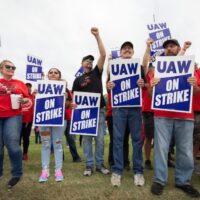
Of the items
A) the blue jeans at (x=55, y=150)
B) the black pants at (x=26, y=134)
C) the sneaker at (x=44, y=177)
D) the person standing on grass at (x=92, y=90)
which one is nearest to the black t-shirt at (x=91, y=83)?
the person standing on grass at (x=92, y=90)

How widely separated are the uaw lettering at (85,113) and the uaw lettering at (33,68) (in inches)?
215

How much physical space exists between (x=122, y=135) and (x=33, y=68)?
684 cm

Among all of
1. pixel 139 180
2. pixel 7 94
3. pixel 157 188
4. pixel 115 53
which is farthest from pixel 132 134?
pixel 115 53

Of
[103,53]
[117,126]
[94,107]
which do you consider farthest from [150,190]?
[103,53]

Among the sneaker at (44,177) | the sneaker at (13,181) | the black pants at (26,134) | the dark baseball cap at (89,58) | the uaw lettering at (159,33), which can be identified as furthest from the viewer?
the black pants at (26,134)

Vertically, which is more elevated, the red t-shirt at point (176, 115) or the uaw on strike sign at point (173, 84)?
the uaw on strike sign at point (173, 84)

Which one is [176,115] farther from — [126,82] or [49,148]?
[49,148]

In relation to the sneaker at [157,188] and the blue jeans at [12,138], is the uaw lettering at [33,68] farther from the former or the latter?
the sneaker at [157,188]

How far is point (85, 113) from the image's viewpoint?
6973 millimetres

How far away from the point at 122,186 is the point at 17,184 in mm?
1921

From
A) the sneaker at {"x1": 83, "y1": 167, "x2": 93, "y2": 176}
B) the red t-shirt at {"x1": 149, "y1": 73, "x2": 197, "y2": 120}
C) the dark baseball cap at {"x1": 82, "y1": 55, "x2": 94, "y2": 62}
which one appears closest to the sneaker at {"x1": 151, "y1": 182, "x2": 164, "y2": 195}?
the red t-shirt at {"x1": 149, "y1": 73, "x2": 197, "y2": 120}

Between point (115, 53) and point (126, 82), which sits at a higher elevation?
point (115, 53)

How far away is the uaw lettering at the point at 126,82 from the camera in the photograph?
6.15 meters

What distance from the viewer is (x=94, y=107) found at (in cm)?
696
